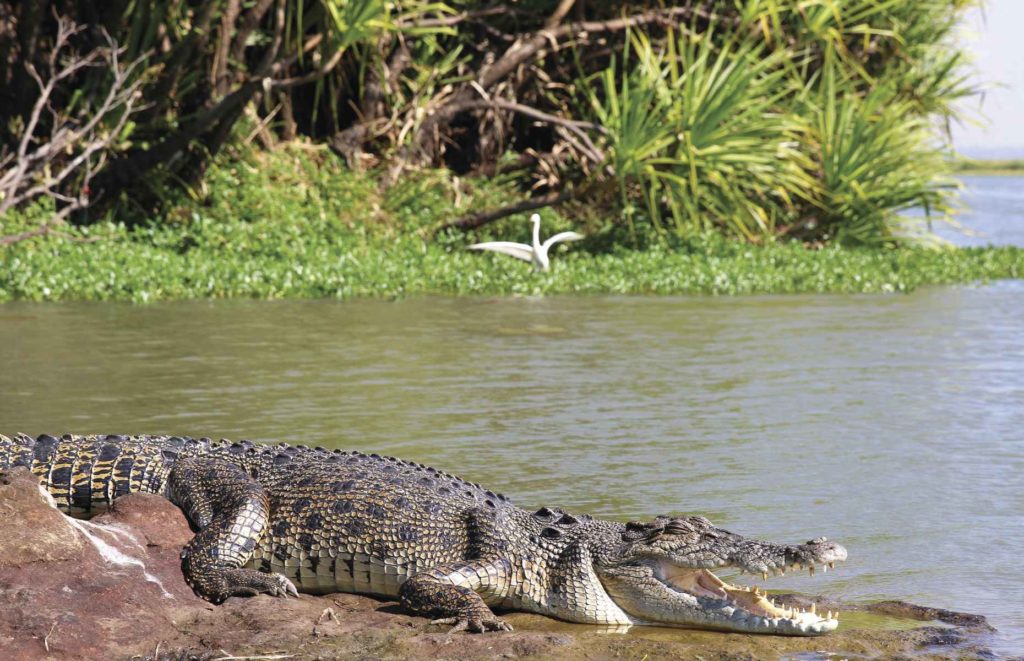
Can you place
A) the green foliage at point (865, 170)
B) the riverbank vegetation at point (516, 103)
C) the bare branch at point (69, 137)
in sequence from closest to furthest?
the bare branch at point (69, 137) < the riverbank vegetation at point (516, 103) < the green foliage at point (865, 170)

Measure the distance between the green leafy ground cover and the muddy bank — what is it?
7.76 meters

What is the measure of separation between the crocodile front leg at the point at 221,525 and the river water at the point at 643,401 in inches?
57.6

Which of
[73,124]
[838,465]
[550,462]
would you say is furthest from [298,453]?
[73,124]

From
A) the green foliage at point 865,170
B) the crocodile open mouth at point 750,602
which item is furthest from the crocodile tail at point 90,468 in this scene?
the green foliage at point 865,170

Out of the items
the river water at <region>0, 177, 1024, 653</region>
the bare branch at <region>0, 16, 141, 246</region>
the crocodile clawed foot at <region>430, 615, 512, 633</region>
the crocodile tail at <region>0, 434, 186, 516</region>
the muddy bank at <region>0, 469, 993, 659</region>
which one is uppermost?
the bare branch at <region>0, 16, 141, 246</region>

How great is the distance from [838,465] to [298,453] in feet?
9.35

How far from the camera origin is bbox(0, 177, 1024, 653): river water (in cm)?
589

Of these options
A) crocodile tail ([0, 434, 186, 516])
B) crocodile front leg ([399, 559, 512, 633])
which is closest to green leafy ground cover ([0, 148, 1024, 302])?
crocodile tail ([0, 434, 186, 516])

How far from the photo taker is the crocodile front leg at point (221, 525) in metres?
4.69

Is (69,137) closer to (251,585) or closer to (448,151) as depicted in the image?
(448,151)

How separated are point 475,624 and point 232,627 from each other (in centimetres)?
73

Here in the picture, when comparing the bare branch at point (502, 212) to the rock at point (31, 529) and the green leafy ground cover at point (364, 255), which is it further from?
the rock at point (31, 529)

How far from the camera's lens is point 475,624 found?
175 inches

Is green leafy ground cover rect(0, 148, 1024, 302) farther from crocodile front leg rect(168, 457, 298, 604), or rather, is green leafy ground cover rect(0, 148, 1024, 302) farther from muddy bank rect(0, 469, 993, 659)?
muddy bank rect(0, 469, 993, 659)
